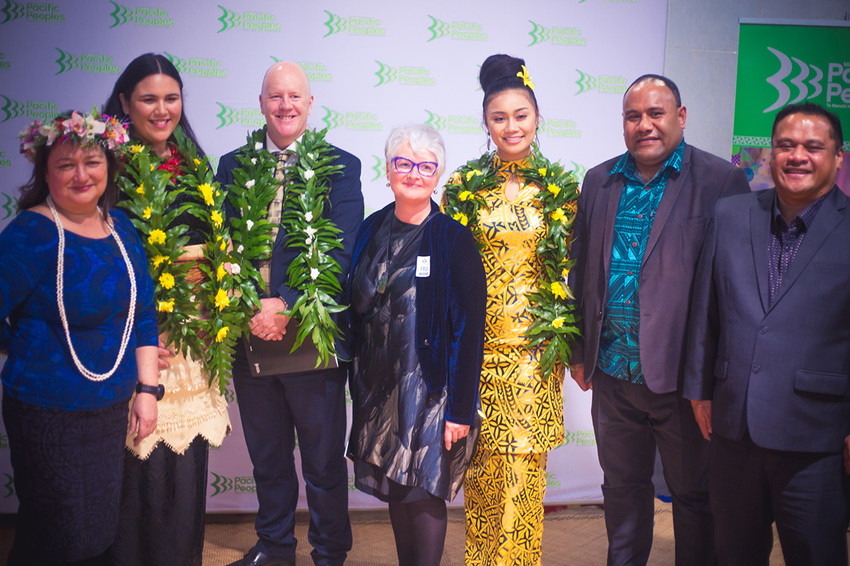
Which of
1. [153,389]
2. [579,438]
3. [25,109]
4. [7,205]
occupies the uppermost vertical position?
[25,109]

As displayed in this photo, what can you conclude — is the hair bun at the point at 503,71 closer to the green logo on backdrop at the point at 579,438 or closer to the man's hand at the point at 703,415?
the man's hand at the point at 703,415

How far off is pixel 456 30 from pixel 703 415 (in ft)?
8.77

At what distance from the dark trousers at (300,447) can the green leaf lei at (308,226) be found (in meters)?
0.25

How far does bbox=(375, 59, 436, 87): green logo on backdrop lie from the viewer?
12.2 ft

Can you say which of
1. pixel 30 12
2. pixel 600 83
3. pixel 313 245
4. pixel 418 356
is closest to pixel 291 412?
pixel 313 245

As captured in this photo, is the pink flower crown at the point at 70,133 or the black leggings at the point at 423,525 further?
the black leggings at the point at 423,525

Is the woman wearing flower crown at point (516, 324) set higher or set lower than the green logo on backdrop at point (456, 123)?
lower

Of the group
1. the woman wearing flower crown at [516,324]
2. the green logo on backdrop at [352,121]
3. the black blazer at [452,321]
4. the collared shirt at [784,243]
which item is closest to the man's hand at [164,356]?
the black blazer at [452,321]

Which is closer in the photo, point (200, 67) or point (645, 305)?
point (645, 305)

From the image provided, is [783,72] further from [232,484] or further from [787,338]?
[232,484]

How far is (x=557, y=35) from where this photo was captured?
150 inches

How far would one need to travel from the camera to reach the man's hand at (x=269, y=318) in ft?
8.23

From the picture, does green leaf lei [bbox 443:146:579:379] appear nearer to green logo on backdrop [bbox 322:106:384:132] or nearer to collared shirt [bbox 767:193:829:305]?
collared shirt [bbox 767:193:829:305]

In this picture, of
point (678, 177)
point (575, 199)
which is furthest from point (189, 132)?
point (678, 177)
